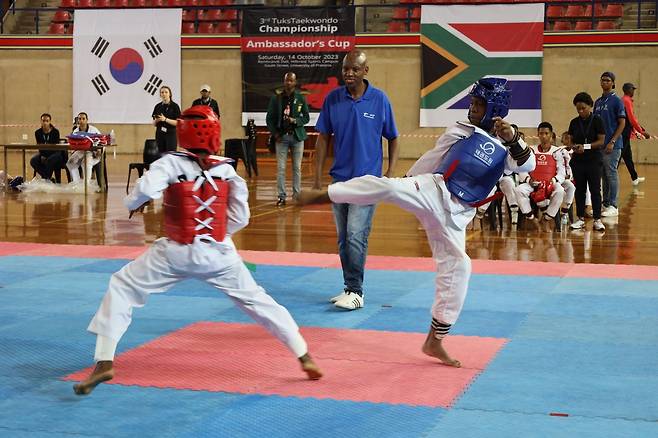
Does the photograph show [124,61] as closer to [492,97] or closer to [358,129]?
[358,129]

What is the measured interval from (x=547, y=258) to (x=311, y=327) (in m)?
4.12

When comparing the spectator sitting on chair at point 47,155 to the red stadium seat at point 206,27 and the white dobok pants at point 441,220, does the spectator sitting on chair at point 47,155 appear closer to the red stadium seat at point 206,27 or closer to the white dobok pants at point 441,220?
the red stadium seat at point 206,27

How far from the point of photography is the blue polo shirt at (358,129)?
7582 mm

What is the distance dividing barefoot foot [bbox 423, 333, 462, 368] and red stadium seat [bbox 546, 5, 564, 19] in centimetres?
2070

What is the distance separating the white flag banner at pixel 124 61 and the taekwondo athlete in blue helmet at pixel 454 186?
21.4 metres

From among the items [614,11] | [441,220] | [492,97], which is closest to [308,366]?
[441,220]

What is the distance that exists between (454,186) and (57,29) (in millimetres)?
24314

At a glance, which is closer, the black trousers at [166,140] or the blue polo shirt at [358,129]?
the blue polo shirt at [358,129]

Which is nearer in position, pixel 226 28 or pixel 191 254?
pixel 191 254

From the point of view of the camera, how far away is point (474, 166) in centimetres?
572

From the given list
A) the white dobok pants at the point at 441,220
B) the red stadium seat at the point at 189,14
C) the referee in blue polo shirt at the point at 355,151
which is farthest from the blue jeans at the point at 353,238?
the red stadium seat at the point at 189,14

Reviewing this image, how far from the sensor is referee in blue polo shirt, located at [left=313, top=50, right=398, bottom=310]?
752 cm

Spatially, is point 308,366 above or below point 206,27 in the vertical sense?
below

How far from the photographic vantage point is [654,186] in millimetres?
18750
